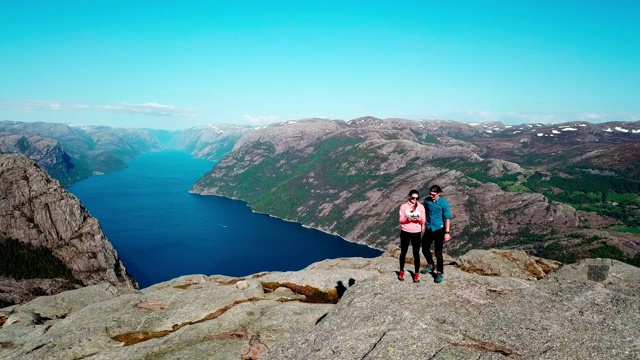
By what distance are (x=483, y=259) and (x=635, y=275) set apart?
16664 millimetres

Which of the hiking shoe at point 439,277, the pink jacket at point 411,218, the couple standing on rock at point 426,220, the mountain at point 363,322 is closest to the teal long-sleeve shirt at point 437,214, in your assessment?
the couple standing on rock at point 426,220

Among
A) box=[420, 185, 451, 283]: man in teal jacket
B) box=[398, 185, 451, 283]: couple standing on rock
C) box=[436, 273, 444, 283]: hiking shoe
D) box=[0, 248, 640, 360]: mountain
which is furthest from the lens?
box=[436, 273, 444, 283]: hiking shoe

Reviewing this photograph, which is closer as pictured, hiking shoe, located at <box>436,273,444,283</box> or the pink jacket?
the pink jacket

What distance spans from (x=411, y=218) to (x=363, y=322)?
7.76 metres

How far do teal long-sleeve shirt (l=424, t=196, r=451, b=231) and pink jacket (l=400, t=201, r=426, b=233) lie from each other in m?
0.81

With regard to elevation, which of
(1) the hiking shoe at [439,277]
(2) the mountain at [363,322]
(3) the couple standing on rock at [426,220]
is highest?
(3) the couple standing on rock at [426,220]

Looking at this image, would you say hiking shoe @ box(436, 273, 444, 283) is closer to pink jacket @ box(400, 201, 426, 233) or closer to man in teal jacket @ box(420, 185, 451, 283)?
man in teal jacket @ box(420, 185, 451, 283)

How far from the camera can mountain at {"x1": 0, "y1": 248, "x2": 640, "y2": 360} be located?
21406mm

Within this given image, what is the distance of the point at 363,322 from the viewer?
79.5ft

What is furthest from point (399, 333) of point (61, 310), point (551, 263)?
point (61, 310)

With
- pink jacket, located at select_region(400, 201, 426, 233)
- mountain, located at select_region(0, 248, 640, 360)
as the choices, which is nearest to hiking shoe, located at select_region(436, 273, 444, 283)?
mountain, located at select_region(0, 248, 640, 360)

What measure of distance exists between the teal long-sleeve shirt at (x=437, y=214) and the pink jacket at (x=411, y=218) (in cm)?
81

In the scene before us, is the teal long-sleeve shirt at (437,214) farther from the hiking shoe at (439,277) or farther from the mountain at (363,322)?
the mountain at (363,322)

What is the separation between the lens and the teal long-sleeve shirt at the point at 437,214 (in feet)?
84.8
